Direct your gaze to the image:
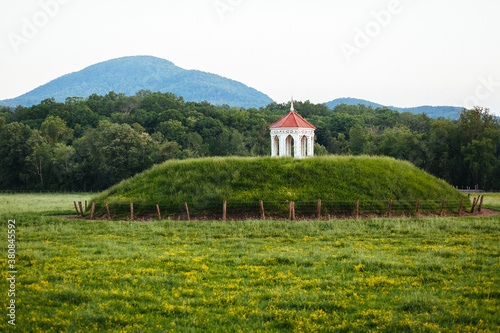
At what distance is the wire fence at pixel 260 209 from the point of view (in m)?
27.6

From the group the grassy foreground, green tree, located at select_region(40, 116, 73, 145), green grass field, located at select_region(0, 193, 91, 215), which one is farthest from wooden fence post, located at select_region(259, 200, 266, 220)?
green tree, located at select_region(40, 116, 73, 145)

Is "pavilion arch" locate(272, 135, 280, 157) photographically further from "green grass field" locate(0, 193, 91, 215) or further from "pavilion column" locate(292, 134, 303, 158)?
"green grass field" locate(0, 193, 91, 215)

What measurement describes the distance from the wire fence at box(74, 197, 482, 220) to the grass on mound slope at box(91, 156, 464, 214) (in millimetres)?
70

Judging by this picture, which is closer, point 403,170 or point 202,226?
point 202,226

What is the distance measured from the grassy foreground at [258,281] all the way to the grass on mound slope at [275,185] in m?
7.29

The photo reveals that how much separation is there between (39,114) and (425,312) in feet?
374

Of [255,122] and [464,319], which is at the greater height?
[255,122]

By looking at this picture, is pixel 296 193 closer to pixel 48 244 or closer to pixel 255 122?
pixel 48 244

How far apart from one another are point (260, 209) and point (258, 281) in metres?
15.2

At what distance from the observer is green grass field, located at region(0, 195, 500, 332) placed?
9.58m

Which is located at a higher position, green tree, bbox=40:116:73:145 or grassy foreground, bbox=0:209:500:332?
green tree, bbox=40:116:73:145

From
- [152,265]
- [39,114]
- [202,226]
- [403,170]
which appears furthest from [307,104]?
[152,265]

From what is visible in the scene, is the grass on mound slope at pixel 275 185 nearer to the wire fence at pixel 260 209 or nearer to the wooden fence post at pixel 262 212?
the wire fence at pixel 260 209

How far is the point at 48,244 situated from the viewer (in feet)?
61.1
